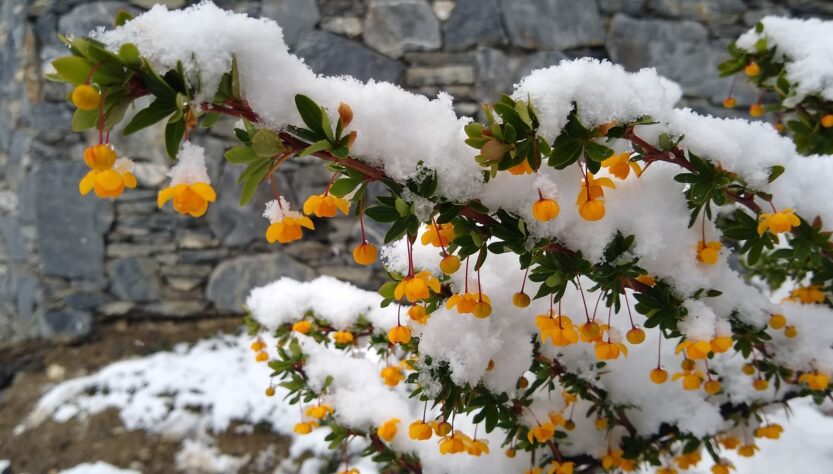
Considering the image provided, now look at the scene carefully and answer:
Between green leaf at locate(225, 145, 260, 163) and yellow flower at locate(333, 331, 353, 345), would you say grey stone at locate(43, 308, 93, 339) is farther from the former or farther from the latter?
green leaf at locate(225, 145, 260, 163)

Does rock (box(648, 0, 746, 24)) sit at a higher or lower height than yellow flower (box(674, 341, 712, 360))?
higher

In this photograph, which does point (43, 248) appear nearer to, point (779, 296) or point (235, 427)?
point (235, 427)

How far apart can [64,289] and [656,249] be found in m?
3.60

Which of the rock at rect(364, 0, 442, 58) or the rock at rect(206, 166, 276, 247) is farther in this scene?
the rock at rect(206, 166, 276, 247)

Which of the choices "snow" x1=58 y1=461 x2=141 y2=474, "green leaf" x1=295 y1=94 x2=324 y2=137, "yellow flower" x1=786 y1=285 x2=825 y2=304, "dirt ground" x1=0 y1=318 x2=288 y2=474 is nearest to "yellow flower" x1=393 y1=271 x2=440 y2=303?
"green leaf" x1=295 y1=94 x2=324 y2=137

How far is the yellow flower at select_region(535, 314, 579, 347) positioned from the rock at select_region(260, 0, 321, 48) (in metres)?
2.64

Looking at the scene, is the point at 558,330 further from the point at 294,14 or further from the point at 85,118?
the point at 294,14

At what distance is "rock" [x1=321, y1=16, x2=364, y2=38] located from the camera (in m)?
2.91

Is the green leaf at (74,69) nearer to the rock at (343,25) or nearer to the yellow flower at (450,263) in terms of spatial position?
the yellow flower at (450,263)

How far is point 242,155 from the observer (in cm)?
53

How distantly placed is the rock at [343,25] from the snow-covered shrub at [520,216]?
7.14 feet

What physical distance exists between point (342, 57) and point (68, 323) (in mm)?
2421

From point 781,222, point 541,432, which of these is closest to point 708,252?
point 781,222

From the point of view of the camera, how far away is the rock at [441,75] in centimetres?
291
